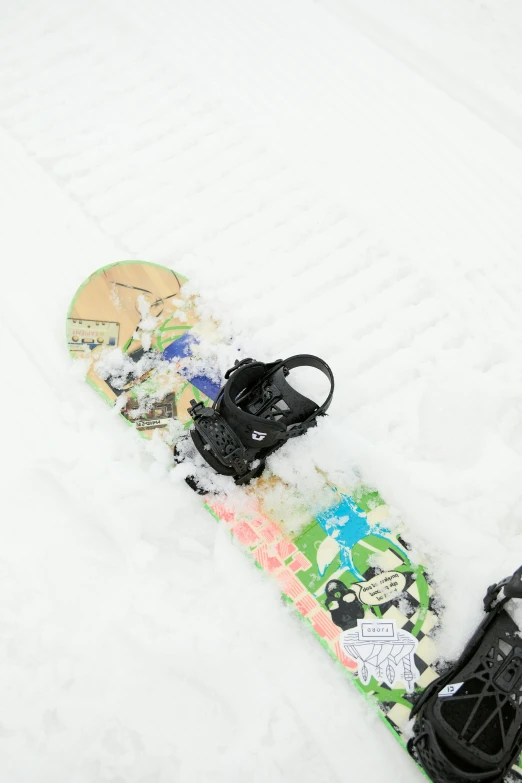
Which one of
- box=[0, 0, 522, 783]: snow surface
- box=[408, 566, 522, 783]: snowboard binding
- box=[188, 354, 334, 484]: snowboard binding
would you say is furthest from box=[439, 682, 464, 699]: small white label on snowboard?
box=[188, 354, 334, 484]: snowboard binding

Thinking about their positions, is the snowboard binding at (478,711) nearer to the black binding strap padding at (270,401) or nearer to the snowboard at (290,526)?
the snowboard at (290,526)

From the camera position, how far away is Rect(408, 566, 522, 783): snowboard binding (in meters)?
1.49

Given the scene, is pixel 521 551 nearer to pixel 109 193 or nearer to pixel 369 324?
pixel 369 324

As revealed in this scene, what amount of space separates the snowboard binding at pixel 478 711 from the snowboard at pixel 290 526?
0.09m

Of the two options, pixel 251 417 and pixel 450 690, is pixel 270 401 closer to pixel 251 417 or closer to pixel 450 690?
pixel 251 417

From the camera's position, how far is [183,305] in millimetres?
2227

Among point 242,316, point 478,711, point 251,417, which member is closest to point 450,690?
point 478,711

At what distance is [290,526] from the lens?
1.87 meters

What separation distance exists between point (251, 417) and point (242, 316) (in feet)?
2.11

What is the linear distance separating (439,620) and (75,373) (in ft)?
5.02

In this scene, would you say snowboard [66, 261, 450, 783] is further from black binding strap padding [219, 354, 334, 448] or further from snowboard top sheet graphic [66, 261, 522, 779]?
black binding strap padding [219, 354, 334, 448]

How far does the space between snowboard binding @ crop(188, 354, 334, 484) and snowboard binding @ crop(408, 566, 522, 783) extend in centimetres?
80

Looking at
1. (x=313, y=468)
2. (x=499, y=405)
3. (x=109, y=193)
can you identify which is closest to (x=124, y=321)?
(x=109, y=193)

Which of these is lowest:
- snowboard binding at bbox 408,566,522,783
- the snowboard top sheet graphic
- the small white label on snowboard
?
snowboard binding at bbox 408,566,522,783
